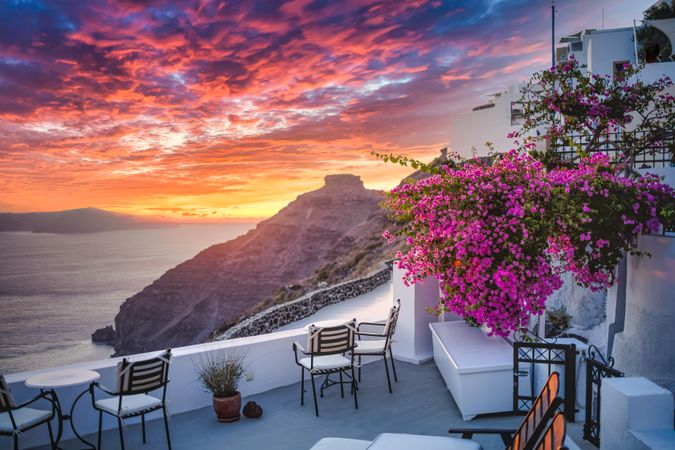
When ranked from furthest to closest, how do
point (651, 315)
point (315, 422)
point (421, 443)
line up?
1. point (315, 422)
2. point (651, 315)
3. point (421, 443)

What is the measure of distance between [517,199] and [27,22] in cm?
1227

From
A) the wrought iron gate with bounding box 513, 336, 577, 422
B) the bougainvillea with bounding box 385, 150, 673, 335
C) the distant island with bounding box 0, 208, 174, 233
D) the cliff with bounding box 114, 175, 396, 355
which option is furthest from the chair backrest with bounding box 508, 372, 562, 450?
the cliff with bounding box 114, 175, 396, 355

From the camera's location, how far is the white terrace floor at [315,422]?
207 inches

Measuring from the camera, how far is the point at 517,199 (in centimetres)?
386

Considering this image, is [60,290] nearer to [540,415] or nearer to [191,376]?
[191,376]

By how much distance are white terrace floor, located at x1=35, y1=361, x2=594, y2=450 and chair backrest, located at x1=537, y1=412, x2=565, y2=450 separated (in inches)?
103

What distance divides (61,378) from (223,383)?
5.48 feet

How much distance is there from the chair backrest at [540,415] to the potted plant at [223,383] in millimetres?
3390

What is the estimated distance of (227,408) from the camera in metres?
5.78

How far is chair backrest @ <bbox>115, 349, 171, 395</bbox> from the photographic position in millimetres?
4641

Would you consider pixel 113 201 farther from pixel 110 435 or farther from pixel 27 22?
pixel 110 435

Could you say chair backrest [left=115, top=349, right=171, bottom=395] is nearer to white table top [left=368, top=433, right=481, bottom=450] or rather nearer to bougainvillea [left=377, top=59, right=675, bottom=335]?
white table top [left=368, top=433, right=481, bottom=450]

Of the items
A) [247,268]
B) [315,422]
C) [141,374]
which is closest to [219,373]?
[315,422]

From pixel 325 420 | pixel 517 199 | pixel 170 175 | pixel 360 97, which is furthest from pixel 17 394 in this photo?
pixel 170 175
